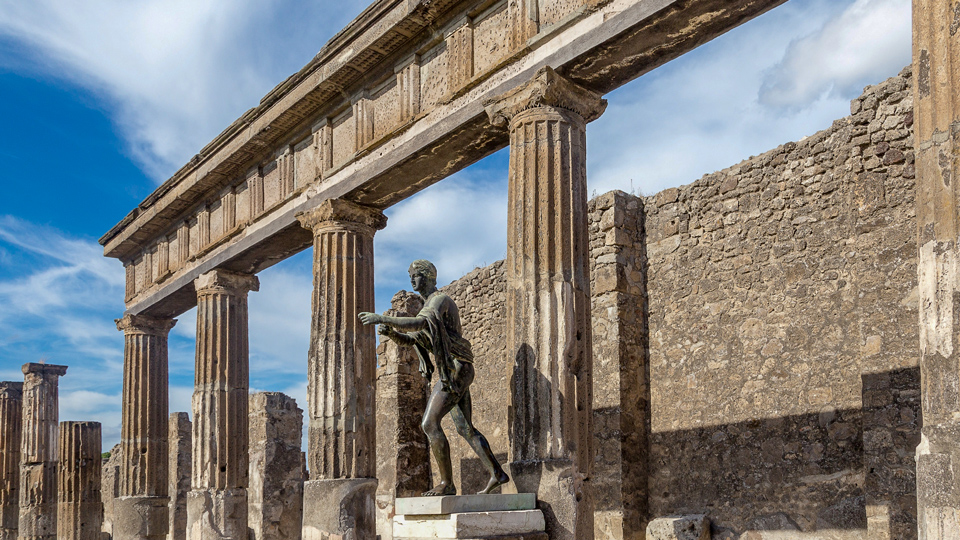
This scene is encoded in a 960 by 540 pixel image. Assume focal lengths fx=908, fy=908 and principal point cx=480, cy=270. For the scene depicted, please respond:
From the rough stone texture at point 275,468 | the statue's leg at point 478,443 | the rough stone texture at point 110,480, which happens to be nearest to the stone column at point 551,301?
the statue's leg at point 478,443

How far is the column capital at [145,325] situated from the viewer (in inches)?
576

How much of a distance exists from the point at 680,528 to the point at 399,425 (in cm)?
549

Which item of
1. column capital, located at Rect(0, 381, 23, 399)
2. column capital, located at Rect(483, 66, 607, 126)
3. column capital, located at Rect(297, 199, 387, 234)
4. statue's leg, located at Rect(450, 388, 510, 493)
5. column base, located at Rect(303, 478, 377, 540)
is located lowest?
column base, located at Rect(303, 478, 377, 540)

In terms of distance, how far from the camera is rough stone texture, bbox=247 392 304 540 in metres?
16.2

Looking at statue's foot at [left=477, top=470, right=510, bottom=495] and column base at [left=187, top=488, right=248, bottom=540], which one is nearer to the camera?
statue's foot at [left=477, top=470, right=510, bottom=495]

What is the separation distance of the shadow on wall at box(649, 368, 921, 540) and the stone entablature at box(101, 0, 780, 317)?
14.0 feet

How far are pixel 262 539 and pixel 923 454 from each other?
13.3 metres

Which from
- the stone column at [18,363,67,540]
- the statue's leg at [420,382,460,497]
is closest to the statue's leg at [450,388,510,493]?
the statue's leg at [420,382,460,497]

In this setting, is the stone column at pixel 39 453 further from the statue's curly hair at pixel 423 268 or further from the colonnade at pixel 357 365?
the statue's curly hair at pixel 423 268

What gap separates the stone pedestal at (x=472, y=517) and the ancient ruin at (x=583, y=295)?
0.03 metres

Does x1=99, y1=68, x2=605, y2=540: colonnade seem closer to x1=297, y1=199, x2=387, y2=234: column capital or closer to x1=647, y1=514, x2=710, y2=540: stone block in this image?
x1=297, y1=199, x2=387, y2=234: column capital

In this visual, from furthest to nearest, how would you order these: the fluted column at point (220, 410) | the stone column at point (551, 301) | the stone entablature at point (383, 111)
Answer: the fluted column at point (220, 410) < the stone entablature at point (383, 111) < the stone column at point (551, 301)

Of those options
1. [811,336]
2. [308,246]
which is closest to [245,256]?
[308,246]

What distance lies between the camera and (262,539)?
1579cm
